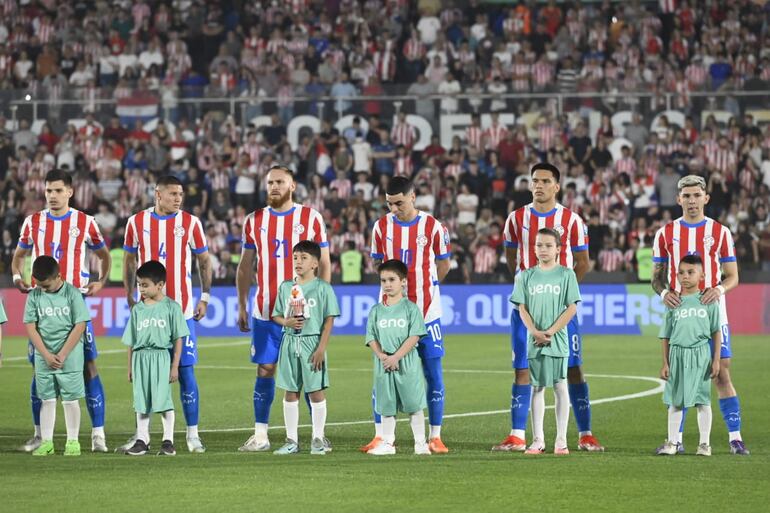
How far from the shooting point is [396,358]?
10.2m

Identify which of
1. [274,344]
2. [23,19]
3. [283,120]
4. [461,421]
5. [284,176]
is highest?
[23,19]

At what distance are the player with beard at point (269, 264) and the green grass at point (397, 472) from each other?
1.95 feet

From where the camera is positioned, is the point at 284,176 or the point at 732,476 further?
the point at 284,176

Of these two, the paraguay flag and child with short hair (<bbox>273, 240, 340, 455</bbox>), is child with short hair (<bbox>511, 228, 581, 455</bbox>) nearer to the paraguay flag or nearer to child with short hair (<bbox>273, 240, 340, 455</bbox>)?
child with short hair (<bbox>273, 240, 340, 455</bbox>)

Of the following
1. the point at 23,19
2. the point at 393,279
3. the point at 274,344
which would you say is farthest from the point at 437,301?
the point at 23,19

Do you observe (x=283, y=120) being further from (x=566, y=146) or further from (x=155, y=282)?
(x=155, y=282)

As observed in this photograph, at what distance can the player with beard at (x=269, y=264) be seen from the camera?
10.8 meters

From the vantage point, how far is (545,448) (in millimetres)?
10781

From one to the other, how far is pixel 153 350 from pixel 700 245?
430 cm

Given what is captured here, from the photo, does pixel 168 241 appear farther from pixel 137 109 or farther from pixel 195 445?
pixel 137 109

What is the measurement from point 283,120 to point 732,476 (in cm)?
2021

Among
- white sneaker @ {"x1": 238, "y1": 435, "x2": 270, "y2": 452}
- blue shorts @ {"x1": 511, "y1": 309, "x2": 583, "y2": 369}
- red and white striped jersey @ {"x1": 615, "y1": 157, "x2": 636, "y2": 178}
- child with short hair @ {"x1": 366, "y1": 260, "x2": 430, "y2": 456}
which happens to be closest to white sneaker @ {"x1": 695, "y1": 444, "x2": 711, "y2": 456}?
blue shorts @ {"x1": 511, "y1": 309, "x2": 583, "y2": 369}

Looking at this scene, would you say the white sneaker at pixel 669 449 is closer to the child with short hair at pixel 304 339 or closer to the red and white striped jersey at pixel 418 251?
the red and white striped jersey at pixel 418 251

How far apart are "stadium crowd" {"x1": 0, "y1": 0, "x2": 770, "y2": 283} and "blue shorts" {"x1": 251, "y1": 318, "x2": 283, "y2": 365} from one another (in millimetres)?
14546
